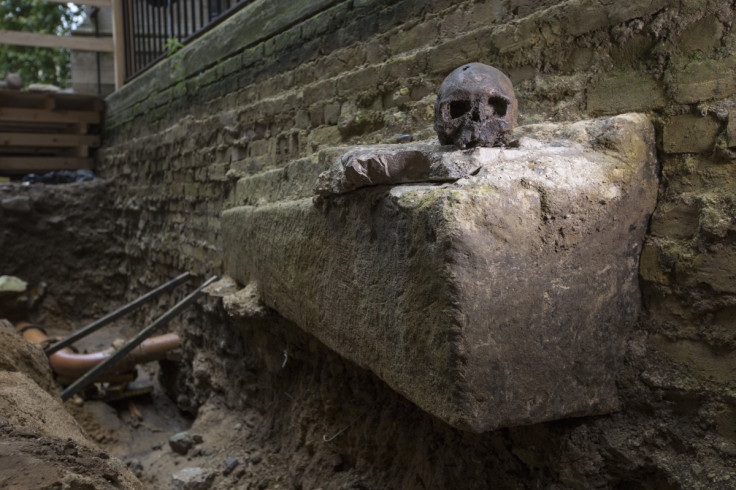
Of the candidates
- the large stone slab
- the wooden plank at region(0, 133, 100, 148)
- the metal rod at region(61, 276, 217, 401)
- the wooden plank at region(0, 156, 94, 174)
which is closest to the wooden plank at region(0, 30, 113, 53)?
the wooden plank at region(0, 133, 100, 148)

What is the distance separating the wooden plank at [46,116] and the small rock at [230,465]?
5609 mm

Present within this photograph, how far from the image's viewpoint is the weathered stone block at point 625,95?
157 cm

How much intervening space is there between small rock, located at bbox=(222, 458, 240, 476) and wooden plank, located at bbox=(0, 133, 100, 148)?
18.2 ft

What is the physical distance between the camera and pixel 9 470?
1.14 metres

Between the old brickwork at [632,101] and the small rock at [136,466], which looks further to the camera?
the small rock at [136,466]

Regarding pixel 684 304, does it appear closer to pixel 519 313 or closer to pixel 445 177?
pixel 519 313

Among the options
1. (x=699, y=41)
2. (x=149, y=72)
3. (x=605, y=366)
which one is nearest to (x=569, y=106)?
(x=699, y=41)

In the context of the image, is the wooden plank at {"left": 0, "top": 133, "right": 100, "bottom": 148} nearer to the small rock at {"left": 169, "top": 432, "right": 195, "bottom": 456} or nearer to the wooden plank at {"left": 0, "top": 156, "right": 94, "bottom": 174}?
the wooden plank at {"left": 0, "top": 156, "right": 94, "bottom": 174}

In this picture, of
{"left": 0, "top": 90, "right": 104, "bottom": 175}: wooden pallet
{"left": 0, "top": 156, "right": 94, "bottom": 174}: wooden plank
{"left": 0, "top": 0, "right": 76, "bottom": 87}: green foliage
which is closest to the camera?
{"left": 0, "top": 90, "right": 104, "bottom": 175}: wooden pallet

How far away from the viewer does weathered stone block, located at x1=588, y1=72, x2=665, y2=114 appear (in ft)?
5.15

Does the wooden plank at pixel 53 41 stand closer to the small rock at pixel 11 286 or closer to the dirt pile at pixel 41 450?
the small rock at pixel 11 286

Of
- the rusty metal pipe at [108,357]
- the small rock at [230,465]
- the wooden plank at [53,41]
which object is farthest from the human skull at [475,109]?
the wooden plank at [53,41]

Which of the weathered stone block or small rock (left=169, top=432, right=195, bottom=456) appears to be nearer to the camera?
the weathered stone block

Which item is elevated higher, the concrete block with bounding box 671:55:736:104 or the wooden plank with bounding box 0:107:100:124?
the wooden plank with bounding box 0:107:100:124
